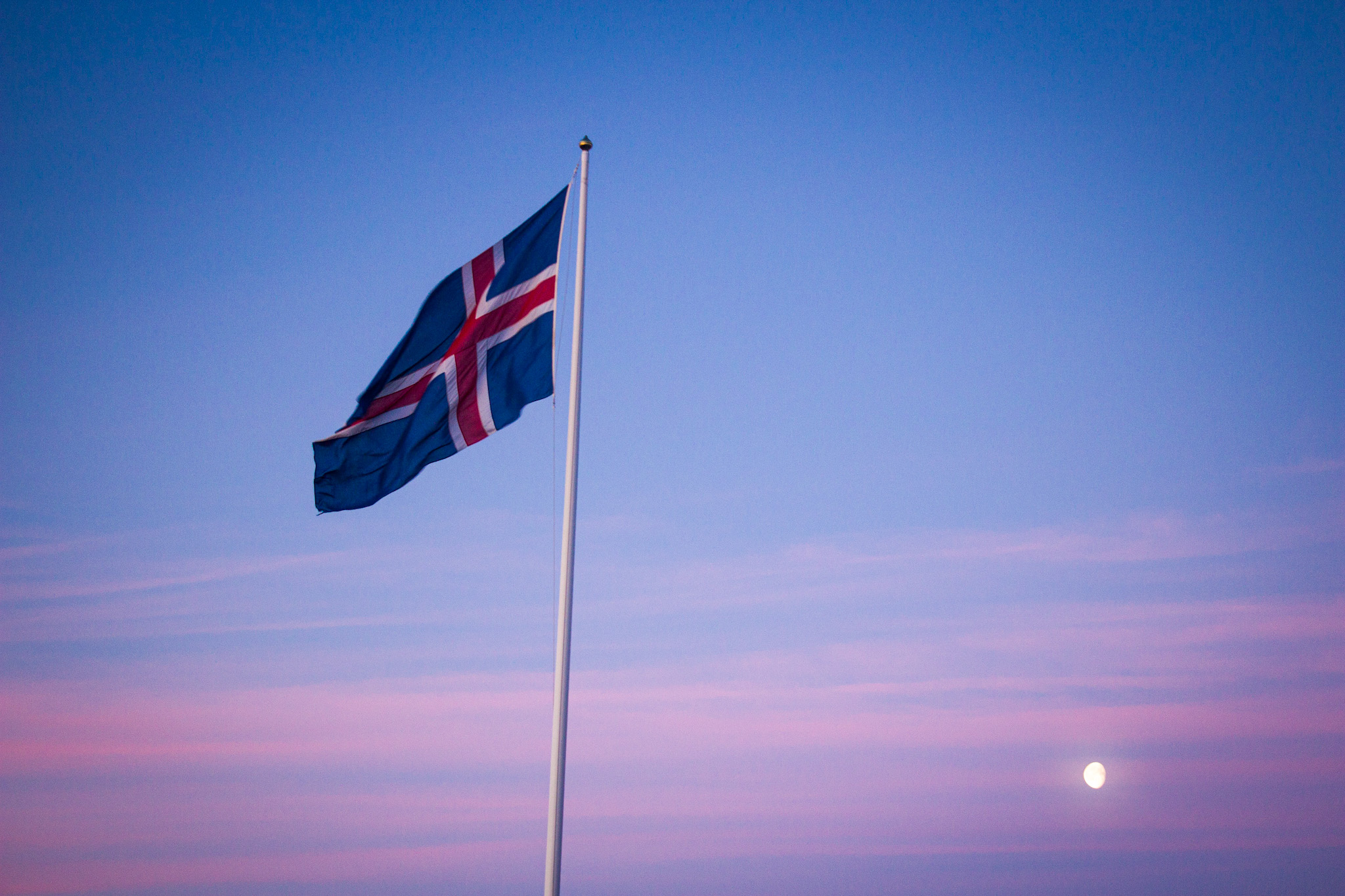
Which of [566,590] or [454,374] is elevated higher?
[454,374]

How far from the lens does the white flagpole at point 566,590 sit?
12375mm

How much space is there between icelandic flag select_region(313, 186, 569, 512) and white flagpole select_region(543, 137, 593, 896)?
307 millimetres

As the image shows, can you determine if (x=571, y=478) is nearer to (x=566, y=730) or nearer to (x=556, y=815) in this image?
(x=566, y=730)

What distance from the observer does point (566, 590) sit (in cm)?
1307

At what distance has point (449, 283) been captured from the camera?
14.8m

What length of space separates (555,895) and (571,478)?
455 cm

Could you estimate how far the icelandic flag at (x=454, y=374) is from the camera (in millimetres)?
14320

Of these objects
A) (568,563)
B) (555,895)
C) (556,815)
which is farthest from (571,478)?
(555,895)

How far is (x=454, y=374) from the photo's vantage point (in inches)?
571

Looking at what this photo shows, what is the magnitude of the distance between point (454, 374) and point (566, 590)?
3293mm

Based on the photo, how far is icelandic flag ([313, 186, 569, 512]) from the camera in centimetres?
1432

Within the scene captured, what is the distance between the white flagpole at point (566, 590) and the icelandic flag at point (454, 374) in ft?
1.01

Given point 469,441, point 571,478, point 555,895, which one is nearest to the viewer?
point 555,895

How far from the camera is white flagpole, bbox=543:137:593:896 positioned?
40.6 ft
